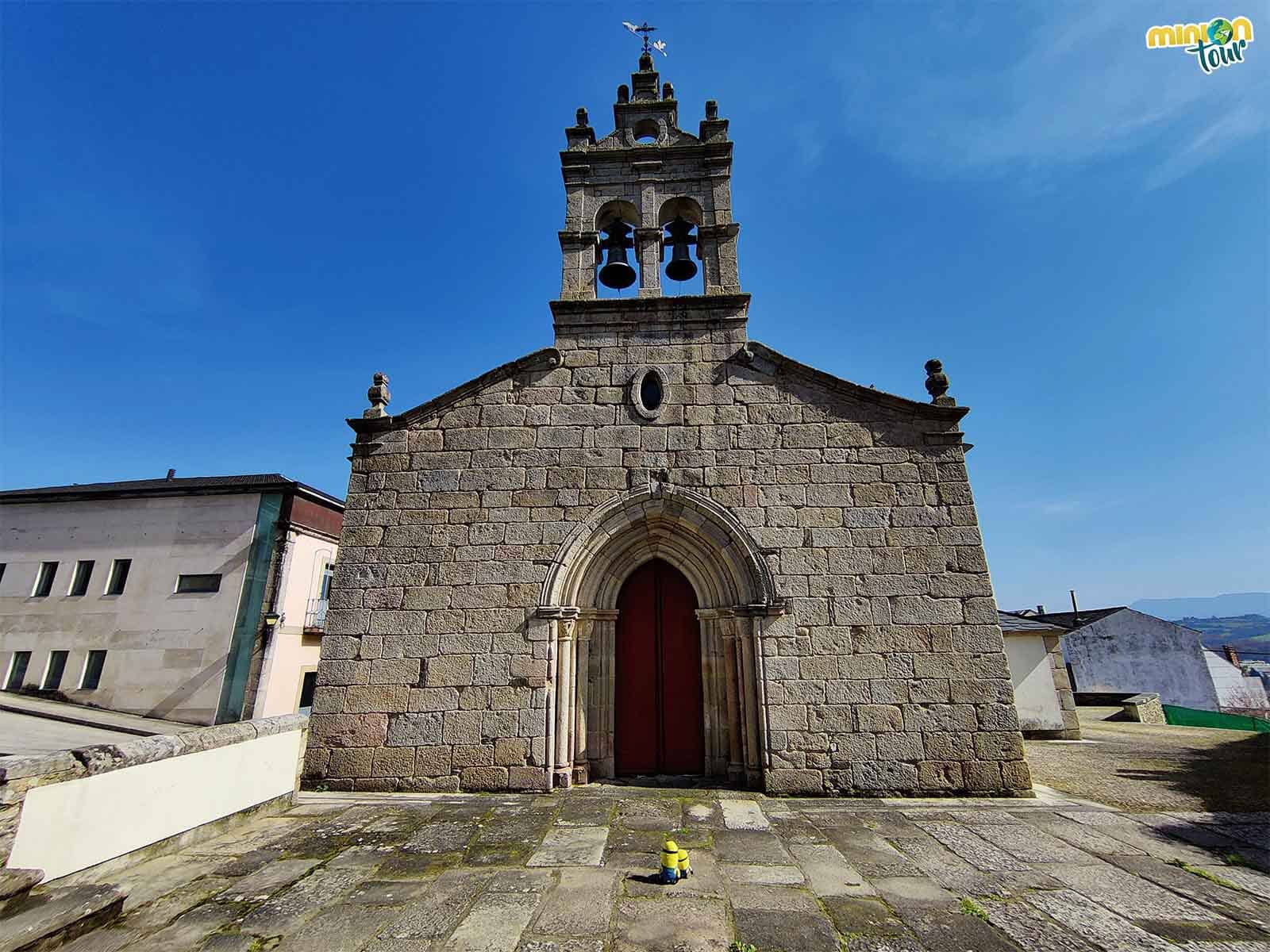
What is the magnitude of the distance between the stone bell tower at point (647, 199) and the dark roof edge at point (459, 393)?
95 cm

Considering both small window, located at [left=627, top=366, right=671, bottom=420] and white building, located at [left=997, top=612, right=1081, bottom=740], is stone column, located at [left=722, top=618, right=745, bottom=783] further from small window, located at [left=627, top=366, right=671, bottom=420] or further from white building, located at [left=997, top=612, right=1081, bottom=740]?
white building, located at [left=997, top=612, right=1081, bottom=740]

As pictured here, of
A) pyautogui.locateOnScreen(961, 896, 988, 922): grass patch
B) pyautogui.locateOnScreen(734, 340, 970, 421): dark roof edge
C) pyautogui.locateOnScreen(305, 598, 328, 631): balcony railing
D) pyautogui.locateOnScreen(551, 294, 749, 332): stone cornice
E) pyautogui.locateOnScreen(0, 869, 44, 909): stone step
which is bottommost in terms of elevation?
pyautogui.locateOnScreen(961, 896, 988, 922): grass patch

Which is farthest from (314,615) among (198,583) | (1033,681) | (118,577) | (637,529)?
(1033,681)

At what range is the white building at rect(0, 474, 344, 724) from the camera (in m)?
12.9

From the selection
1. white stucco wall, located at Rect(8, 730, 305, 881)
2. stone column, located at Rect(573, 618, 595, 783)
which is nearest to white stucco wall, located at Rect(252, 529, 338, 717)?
white stucco wall, located at Rect(8, 730, 305, 881)

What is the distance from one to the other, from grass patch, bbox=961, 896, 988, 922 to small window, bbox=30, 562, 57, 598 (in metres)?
20.1

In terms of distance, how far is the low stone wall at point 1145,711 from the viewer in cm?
1455

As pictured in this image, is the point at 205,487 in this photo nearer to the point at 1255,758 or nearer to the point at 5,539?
the point at 5,539

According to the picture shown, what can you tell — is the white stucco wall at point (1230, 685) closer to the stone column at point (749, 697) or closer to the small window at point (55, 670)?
the stone column at point (749, 697)

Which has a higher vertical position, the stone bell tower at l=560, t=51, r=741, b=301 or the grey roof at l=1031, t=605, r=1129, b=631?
the stone bell tower at l=560, t=51, r=741, b=301

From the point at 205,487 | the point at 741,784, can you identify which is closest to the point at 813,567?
the point at 741,784

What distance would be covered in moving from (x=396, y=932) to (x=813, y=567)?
183 inches

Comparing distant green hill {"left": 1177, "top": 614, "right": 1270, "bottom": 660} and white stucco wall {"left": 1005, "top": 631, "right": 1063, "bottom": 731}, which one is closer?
white stucco wall {"left": 1005, "top": 631, "right": 1063, "bottom": 731}

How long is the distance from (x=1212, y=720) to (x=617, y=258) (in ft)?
61.4
